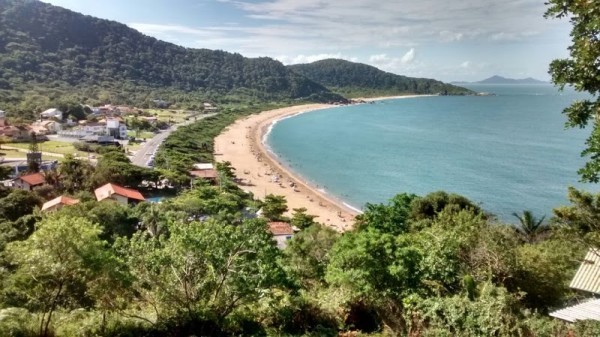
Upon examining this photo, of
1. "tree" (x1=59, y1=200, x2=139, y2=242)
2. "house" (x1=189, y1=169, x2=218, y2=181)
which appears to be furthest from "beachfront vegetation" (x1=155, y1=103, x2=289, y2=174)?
"tree" (x1=59, y1=200, x2=139, y2=242)

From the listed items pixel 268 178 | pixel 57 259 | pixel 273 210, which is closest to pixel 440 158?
pixel 268 178

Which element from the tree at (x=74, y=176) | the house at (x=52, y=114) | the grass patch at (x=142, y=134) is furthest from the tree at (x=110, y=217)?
the house at (x=52, y=114)

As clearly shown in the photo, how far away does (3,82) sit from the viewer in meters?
99.2

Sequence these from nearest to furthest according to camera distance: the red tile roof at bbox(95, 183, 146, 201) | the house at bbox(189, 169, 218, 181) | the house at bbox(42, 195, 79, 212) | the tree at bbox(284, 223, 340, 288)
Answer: the tree at bbox(284, 223, 340, 288), the house at bbox(42, 195, 79, 212), the red tile roof at bbox(95, 183, 146, 201), the house at bbox(189, 169, 218, 181)

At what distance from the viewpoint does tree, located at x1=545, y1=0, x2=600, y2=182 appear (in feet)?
18.6

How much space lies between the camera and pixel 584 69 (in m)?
5.97

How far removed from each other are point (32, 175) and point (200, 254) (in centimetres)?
3200

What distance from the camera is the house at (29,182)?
3362cm

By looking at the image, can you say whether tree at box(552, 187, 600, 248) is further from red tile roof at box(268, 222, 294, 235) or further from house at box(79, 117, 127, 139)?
house at box(79, 117, 127, 139)

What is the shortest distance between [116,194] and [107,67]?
123 meters

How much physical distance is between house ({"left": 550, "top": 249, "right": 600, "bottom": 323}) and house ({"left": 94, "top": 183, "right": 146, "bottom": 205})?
26.7 metres

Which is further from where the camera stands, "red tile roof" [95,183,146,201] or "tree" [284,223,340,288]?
"red tile roof" [95,183,146,201]

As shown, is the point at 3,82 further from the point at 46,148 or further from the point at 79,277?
the point at 79,277

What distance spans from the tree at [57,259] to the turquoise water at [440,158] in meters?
32.3
